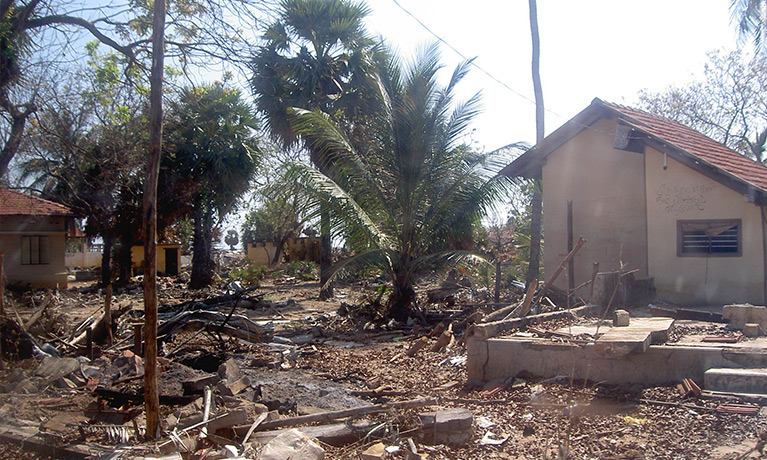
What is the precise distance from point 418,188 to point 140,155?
5857mm

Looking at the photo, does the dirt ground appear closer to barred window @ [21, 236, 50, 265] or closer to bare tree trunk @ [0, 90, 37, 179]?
bare tree trunk @ [0, 90, 37, 179]

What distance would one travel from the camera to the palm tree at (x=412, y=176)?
42.7 ft

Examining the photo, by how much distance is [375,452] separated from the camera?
4.83m

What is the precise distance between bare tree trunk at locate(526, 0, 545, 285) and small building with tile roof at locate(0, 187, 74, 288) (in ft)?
52.5

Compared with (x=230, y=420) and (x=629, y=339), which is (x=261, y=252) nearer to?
(x=230, y=420)

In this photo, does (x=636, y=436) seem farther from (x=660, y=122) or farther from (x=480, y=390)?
(x=660, y=122)

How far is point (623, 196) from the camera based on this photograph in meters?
13.0

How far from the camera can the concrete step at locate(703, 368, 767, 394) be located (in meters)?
5.54

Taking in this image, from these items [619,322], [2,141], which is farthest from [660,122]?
[2,141]

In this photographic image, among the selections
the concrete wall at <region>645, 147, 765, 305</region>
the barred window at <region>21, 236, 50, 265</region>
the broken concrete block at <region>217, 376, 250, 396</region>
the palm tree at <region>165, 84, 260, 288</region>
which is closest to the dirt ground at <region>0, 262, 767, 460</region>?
the broken concrete block at <region>217, 376, 250, 396</region>

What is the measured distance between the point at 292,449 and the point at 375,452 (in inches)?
26.9

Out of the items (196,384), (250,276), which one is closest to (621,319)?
(196,384)

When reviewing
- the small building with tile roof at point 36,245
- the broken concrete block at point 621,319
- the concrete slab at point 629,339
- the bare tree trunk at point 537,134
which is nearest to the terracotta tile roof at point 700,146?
the bare tree trunk at point 537,134

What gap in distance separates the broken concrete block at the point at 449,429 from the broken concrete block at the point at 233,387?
2.25 metres
